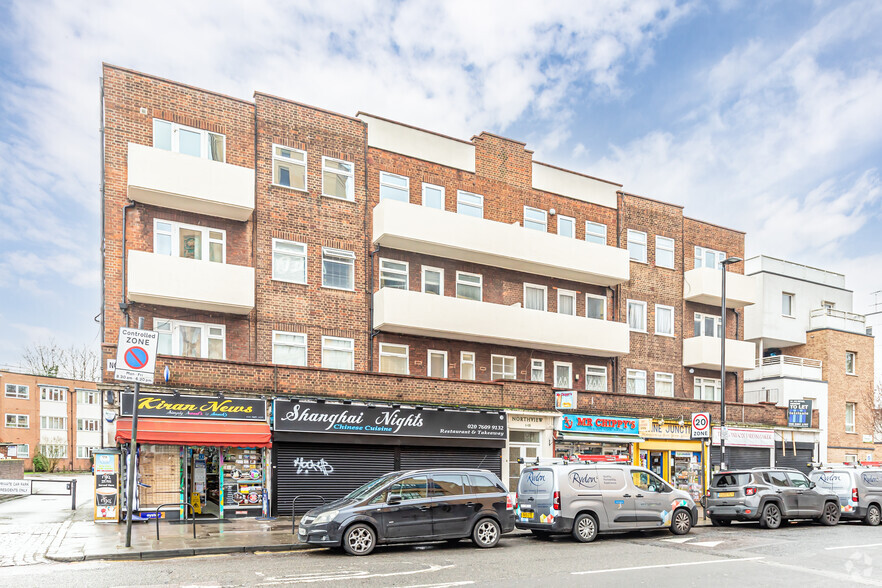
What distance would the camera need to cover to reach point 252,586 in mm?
10016

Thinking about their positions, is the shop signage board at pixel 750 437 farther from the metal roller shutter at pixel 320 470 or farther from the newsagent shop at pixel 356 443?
the metal roller shutter at pixel 320 470

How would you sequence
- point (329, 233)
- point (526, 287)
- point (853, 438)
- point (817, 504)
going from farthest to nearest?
point (853, 438) < point (526, 287) < point (329, 233) < point (817, 504)

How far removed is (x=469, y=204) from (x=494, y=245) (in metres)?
2.02

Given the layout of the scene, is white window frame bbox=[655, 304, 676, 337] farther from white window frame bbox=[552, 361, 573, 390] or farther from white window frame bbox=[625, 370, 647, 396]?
white window frame bbox=[552, 361, 573, 390]

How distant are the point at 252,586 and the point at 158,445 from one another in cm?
918

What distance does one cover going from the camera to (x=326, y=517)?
1323 cm

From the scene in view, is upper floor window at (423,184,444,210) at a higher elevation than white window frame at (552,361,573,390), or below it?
higher

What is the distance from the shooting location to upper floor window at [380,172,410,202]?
24516 millimetres

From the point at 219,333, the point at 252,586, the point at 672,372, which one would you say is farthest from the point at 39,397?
the point at 252,586

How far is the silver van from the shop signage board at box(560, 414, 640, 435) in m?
7.75

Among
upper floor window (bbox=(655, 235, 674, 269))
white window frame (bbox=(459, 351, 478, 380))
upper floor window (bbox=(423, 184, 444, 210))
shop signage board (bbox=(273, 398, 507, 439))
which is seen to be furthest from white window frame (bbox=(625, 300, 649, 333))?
upper floor window (bbox=(423, 184, 444, 210))

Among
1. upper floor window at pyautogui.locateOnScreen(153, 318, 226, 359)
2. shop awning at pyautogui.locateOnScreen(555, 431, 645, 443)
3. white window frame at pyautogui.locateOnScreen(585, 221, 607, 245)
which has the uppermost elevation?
white window frame at pyautogui.locateOnScreen(585, 221, 607, 245)

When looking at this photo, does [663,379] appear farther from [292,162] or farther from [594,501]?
[292,162]

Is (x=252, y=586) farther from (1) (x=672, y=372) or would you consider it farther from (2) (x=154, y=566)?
(1) (x=672, y=372)
